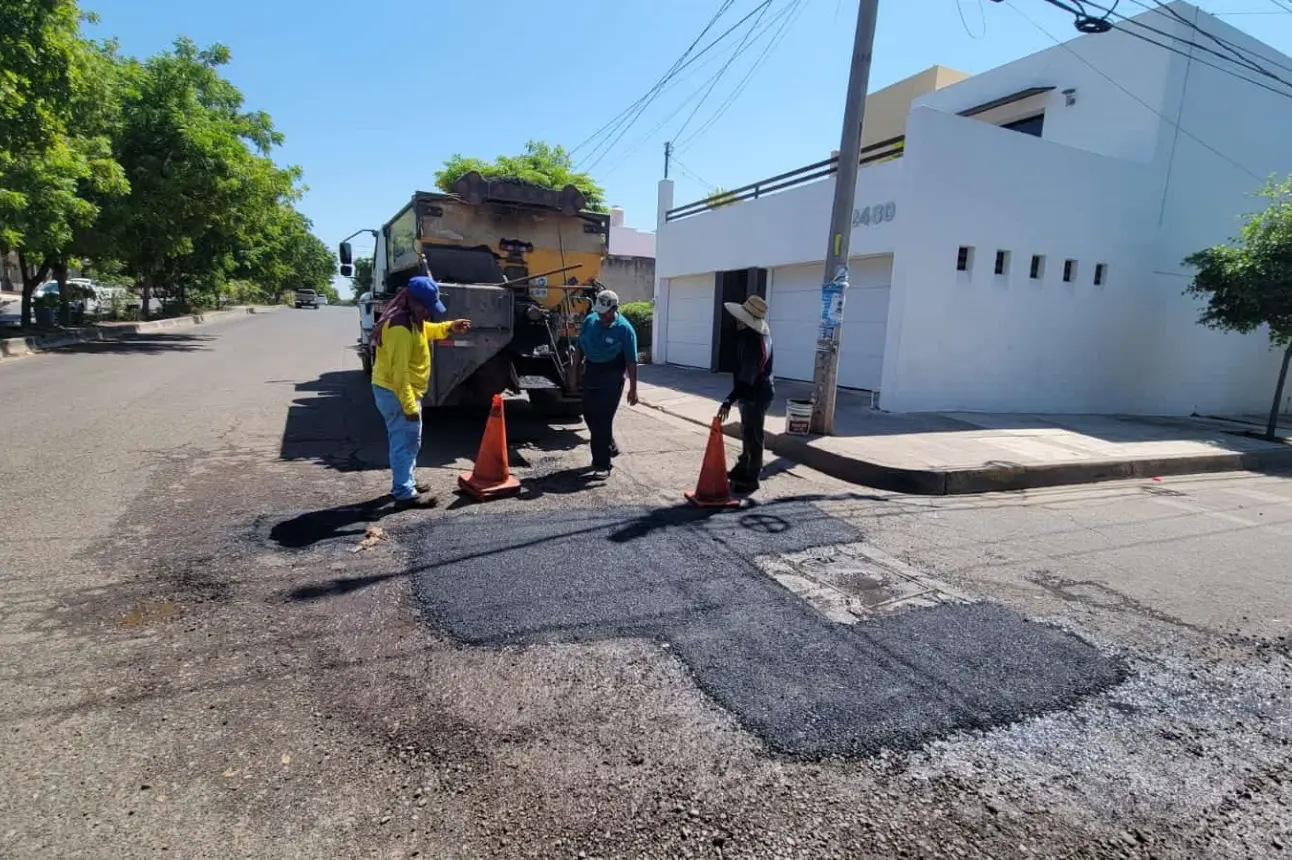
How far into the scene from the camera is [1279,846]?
2170mm

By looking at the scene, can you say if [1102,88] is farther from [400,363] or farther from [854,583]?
[400,363]

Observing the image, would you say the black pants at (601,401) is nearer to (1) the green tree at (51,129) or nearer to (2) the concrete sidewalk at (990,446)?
(2) the concrete sidewalk at (990,446)

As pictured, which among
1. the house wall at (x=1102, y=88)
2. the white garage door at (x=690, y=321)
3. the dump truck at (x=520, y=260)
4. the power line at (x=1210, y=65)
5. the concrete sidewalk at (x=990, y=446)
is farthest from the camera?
the white garage door at (x=690, y=321)

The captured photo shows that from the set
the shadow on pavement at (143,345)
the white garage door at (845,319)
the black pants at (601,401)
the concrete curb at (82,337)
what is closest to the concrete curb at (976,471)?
the black pants at (601,401)

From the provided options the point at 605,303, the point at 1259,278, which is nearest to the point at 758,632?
the point at 605,303

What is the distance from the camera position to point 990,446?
8555 mm

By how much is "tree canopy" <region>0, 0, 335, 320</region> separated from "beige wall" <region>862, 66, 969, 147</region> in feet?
59.3

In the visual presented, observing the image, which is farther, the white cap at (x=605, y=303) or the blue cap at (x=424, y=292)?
the white cap at (x=605, y=303)

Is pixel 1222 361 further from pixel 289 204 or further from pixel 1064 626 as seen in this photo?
pixel 289 204

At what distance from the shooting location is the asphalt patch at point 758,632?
2779mm

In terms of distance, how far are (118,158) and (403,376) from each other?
17.9 meters

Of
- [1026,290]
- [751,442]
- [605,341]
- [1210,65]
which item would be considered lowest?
[751,442]

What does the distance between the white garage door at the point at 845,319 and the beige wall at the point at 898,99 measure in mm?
8191

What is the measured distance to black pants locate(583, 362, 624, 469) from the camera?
636 centimetres
